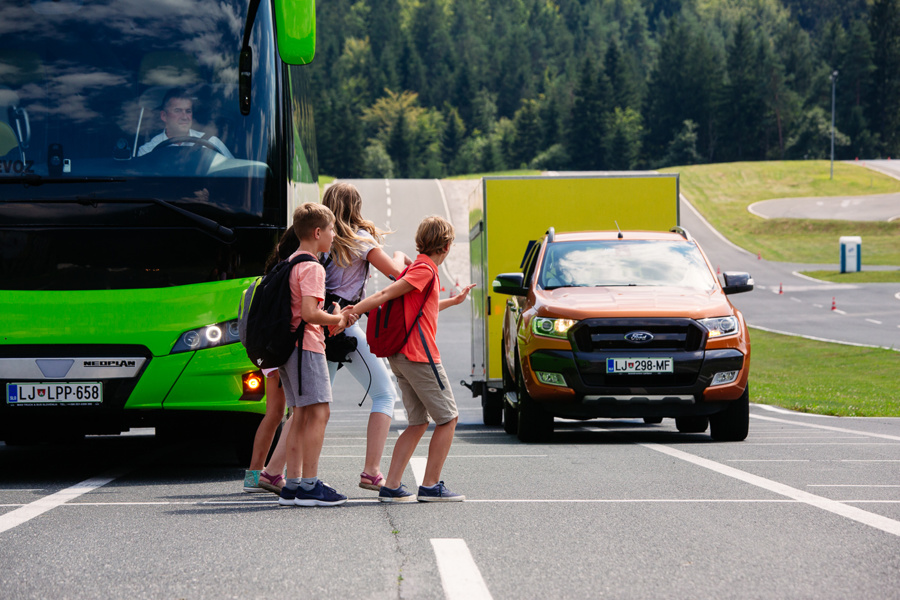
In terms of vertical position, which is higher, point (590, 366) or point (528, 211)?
point (528, 211)

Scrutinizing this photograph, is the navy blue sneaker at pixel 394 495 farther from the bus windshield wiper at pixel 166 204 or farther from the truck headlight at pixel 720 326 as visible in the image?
the truck headlight at pixel 720 326

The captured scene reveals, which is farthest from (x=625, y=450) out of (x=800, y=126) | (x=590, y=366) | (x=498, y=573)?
(x=800, y=126)

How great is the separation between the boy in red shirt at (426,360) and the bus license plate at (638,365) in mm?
3679

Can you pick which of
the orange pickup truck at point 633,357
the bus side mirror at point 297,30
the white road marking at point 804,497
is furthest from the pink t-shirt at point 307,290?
the orange pickup truck at point 633,357

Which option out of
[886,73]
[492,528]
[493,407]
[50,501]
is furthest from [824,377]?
[886,73]

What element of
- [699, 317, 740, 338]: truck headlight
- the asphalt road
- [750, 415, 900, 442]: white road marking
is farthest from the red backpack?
[750, 415, 900, 442]: white road marking

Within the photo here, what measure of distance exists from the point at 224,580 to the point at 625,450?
5610mm

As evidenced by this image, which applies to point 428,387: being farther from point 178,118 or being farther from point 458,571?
point 178,118

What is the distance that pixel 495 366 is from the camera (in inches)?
527

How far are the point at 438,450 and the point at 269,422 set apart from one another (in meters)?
1.26

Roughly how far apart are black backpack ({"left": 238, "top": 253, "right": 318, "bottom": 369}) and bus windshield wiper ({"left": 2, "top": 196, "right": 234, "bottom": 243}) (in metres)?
1.43

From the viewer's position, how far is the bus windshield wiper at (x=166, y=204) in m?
7.84

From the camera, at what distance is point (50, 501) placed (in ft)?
22.6

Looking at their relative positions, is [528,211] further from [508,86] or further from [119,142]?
[508,86]
